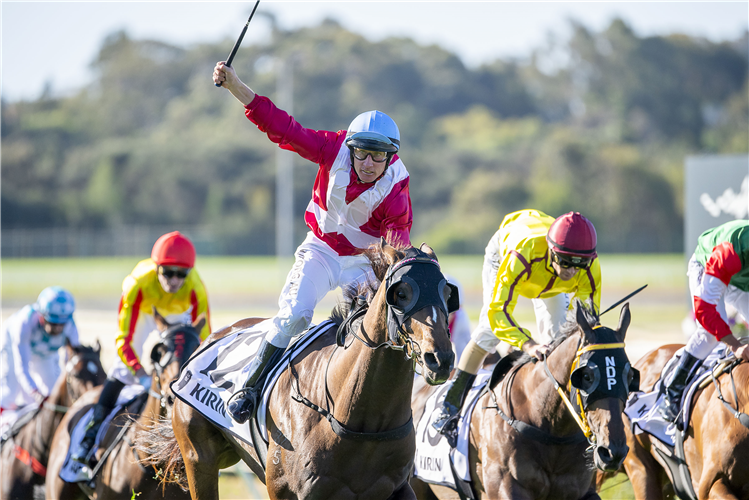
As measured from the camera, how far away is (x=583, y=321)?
3887mm

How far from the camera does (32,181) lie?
5206 cm

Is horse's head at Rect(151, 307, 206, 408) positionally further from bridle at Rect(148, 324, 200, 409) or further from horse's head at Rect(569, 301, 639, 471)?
horse's head at Rect(569, 301, 639, 471)

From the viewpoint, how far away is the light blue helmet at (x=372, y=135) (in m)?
3.90

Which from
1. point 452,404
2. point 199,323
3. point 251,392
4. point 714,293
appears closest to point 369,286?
point 251,392

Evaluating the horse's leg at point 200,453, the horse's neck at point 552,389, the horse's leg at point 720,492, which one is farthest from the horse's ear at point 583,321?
the horse's leg at point 200,453

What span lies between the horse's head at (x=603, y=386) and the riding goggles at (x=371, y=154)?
1.18 metres

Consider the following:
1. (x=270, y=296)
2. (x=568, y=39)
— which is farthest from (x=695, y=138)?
(x=270, y=296)

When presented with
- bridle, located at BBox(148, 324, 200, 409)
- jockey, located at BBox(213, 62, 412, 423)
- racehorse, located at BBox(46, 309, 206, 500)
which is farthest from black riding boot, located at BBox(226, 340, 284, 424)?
bridle, located at BBox(148, 324, 200, 409)

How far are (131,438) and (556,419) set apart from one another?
3143mm

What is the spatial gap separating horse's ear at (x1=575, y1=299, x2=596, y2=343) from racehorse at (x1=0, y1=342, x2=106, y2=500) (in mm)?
4517

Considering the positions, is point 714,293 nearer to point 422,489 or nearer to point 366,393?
point 422,489

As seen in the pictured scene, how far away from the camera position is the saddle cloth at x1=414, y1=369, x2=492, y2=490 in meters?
4.82

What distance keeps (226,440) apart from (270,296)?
24.9 meters

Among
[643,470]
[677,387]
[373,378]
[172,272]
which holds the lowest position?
[643,470]
